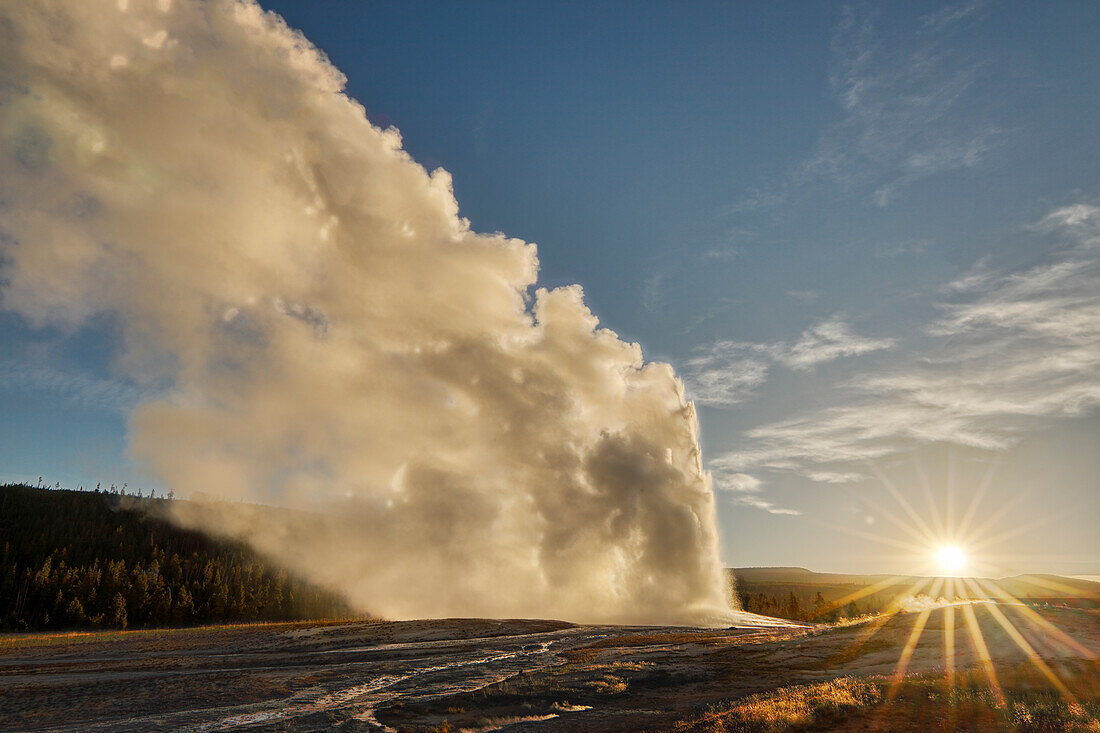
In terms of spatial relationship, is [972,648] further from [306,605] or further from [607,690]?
[306,605]

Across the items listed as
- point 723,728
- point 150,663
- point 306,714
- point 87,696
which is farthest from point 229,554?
point 723,728

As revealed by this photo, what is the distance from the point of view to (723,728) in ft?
67.2

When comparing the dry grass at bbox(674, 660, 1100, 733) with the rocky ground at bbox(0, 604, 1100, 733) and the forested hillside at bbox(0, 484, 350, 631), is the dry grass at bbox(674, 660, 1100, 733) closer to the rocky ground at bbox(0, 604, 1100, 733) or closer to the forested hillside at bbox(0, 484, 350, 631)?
the rocky ground at bbox(0, 604, 1100, 733)

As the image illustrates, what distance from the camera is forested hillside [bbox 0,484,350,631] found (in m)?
123

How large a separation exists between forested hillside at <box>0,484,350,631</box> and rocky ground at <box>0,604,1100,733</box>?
95112 mm

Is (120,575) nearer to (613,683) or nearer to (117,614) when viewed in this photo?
(117,614)

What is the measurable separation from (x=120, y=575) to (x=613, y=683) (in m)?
142

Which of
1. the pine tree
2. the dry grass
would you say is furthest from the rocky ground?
the pine tree

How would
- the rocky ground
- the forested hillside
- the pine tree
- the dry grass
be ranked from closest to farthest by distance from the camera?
the dry grass, the rocky ground, the pine tree, the forested hillside

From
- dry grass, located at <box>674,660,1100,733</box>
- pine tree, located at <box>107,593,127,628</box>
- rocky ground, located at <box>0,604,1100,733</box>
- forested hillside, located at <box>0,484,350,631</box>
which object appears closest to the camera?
dry grass, located at <box>674,660,1100,733</box>

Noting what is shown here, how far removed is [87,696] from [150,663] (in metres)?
17.8

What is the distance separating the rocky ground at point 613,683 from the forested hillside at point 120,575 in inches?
3745

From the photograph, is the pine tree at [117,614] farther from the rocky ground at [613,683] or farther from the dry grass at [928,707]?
the dry grass at [928,707]

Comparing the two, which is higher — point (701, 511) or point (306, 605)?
point (701, 511)
